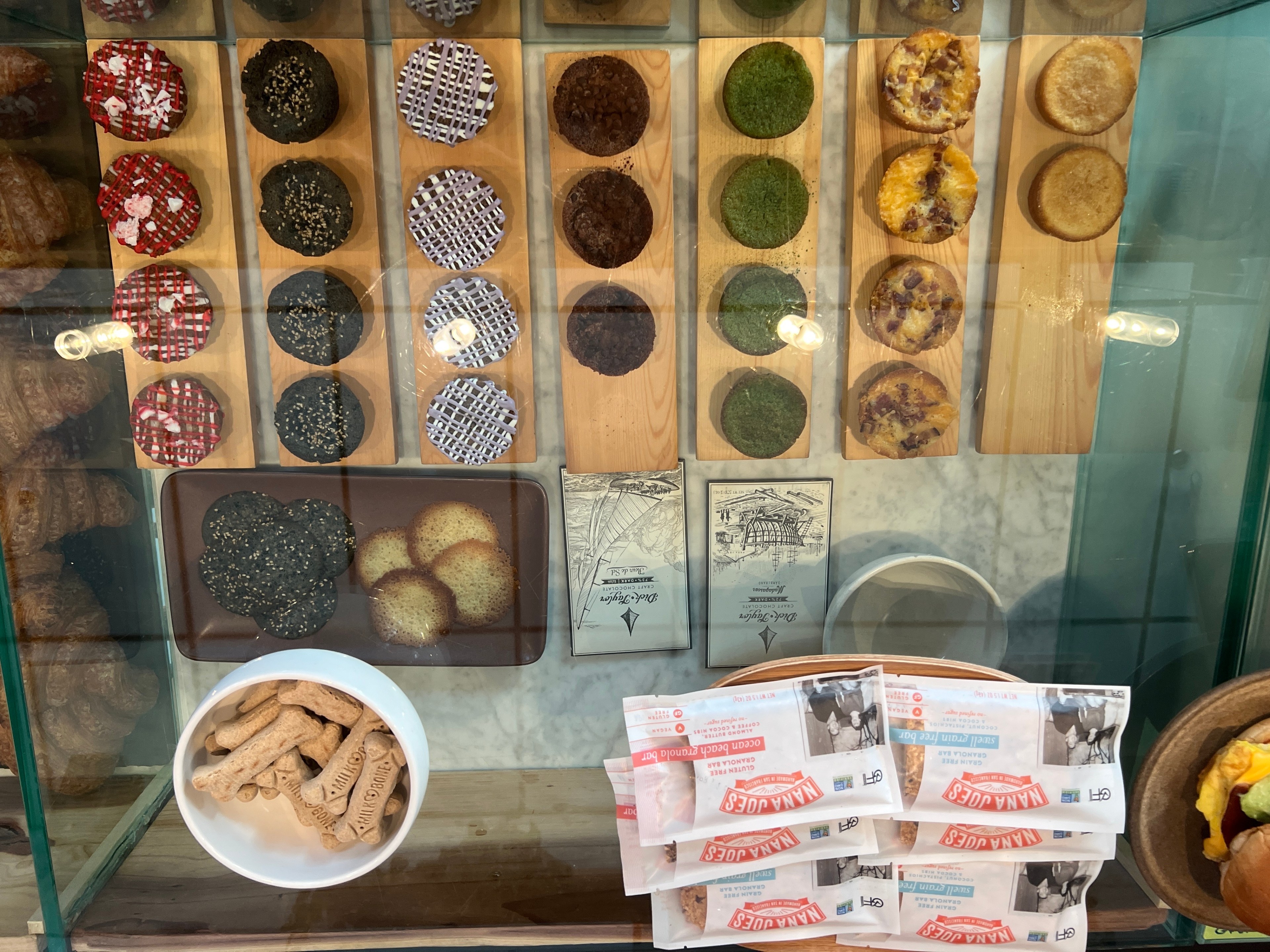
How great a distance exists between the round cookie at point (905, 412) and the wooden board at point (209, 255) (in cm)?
126

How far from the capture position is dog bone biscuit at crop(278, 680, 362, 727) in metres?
1.33

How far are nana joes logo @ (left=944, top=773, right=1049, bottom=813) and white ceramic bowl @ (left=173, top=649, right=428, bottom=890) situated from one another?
95 centimetres

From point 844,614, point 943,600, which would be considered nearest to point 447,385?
point 844,614

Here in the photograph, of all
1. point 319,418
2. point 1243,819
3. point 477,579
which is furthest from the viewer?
point 477,579

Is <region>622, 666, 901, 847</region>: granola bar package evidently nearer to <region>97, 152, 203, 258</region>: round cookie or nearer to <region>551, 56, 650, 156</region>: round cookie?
<region>551, 56, 650, 156</region>: round cookie

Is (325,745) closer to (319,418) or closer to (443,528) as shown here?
(443,528)

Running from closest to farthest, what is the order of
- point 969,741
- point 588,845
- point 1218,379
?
point 969,741
point 1218,379
point 588,845

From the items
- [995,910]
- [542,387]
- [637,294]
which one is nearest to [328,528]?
[542,387]

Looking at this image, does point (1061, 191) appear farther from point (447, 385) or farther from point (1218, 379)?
point (447, 385)

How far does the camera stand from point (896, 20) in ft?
4.61

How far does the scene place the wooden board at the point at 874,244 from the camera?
56.3 inches

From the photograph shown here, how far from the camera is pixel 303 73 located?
1326mm

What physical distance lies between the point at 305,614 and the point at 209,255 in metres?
0.73

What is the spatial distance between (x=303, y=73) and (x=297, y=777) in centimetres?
126
